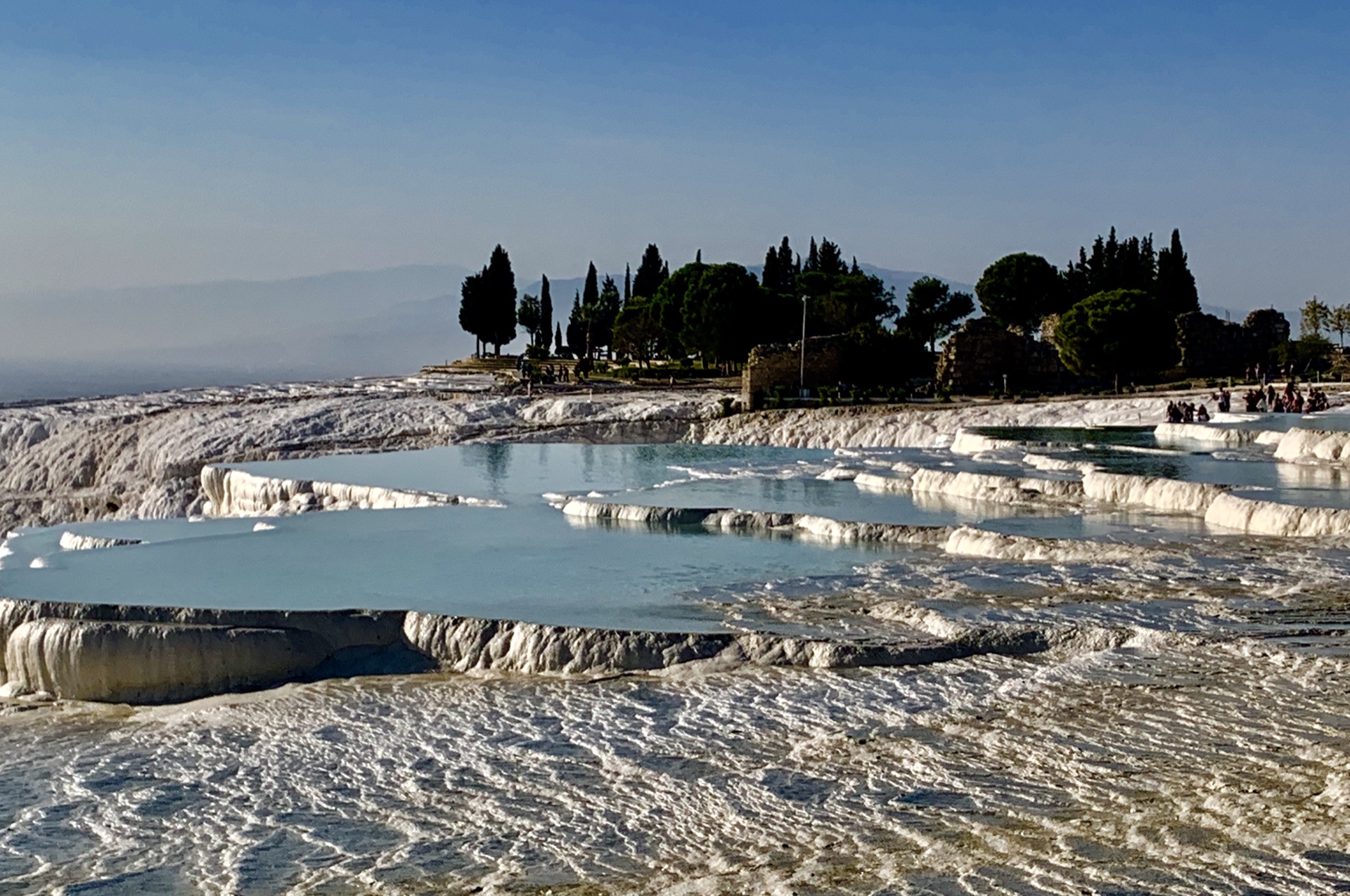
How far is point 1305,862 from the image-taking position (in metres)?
8.30

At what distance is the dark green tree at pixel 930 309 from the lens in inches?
2525

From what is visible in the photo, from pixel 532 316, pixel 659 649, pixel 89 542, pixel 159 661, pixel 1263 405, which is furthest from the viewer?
pixel 532 316

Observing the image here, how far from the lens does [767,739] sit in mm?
11008

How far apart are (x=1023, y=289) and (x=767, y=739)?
54.2 metres

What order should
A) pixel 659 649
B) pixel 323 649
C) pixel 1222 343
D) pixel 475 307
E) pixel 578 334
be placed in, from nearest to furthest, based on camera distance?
pixel 659 649 → pixel 323 649 → pixel 1222 343 → pixel 475 307 → pixel 578 334

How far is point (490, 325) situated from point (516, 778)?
60426mm

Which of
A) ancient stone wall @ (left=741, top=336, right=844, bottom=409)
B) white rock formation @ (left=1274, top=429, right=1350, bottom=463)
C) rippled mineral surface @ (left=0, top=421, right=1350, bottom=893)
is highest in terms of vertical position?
ancient stone wall @ (left=741, top=336, right=844, bottom=409)

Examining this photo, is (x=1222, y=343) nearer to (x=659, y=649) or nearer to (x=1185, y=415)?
(x=1185, y=415)

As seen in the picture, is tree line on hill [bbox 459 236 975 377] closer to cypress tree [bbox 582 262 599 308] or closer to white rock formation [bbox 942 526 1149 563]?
cypress tree [bbox 582 262 599 308]

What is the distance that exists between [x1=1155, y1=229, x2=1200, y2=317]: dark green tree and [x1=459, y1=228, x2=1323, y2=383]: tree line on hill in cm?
7

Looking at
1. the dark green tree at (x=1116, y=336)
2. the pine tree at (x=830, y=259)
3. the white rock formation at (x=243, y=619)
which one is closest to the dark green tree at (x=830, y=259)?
the pine tree at (x=830, y=259)

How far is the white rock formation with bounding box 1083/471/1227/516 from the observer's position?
2133cm

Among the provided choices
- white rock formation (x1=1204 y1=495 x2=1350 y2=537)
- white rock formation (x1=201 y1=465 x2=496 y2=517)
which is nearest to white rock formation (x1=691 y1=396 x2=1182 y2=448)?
white rock formation (x1=201 y1=465 x2=496 y2=517)

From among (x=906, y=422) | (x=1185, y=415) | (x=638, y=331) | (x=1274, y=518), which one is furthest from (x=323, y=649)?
(x=638, y=331)
